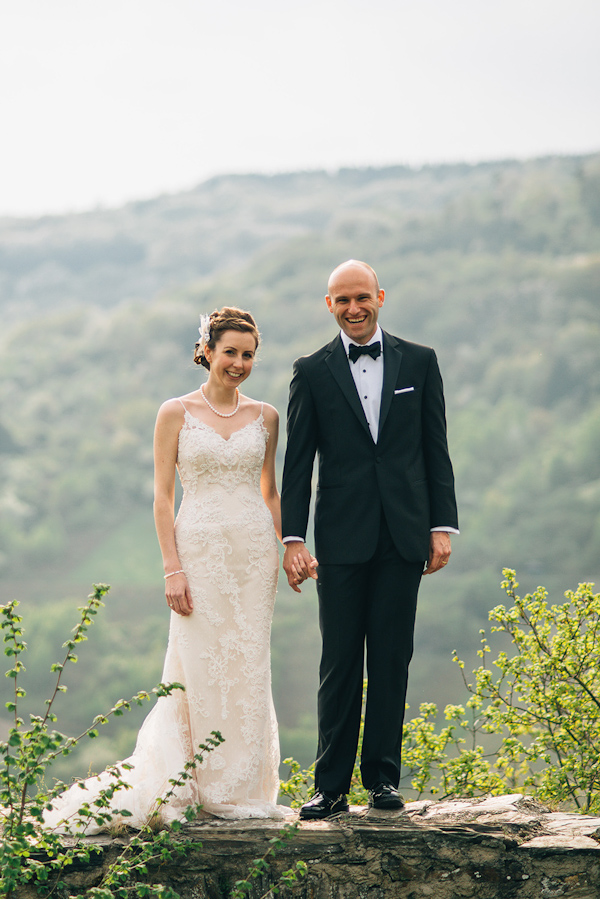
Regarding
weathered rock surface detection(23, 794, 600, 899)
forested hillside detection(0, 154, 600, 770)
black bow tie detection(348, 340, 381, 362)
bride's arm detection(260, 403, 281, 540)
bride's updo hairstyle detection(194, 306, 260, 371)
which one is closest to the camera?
weathered rock surface detection(23, 794, 600, 899)

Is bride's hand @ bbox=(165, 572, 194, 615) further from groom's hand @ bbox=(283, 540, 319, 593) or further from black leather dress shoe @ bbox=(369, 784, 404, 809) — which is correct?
black leather dress shoe @ bbox=(369, 784, 404, 809)

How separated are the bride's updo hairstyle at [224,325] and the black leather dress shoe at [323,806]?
176 centimetres

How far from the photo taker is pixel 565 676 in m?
4.33

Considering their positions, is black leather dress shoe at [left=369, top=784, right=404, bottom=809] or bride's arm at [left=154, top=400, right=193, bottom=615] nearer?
black leather dress shoe at [left=369, top=784, right=404, bottom=809]

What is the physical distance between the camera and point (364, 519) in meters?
3.27

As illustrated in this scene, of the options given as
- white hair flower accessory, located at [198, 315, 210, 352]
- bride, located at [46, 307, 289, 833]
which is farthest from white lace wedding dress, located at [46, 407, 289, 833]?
white hair flower accessory, located at [198, 315, 210, 352]

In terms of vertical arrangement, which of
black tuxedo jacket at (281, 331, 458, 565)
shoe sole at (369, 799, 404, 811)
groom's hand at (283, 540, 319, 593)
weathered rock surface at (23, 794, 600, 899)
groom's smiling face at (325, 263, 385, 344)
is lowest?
weathered rock surface at (23, 794, 600, 899)

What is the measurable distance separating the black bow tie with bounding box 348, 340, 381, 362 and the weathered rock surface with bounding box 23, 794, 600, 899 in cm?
171

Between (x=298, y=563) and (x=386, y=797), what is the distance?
3.04 ft

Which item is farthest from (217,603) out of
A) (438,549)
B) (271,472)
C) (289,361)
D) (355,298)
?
(289,361)

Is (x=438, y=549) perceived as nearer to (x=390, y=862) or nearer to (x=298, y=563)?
(x=298, y=563)

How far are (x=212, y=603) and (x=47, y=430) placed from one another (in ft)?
178

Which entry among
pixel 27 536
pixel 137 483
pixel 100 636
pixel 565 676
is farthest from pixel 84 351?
pixel 565 676

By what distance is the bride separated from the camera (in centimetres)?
337
